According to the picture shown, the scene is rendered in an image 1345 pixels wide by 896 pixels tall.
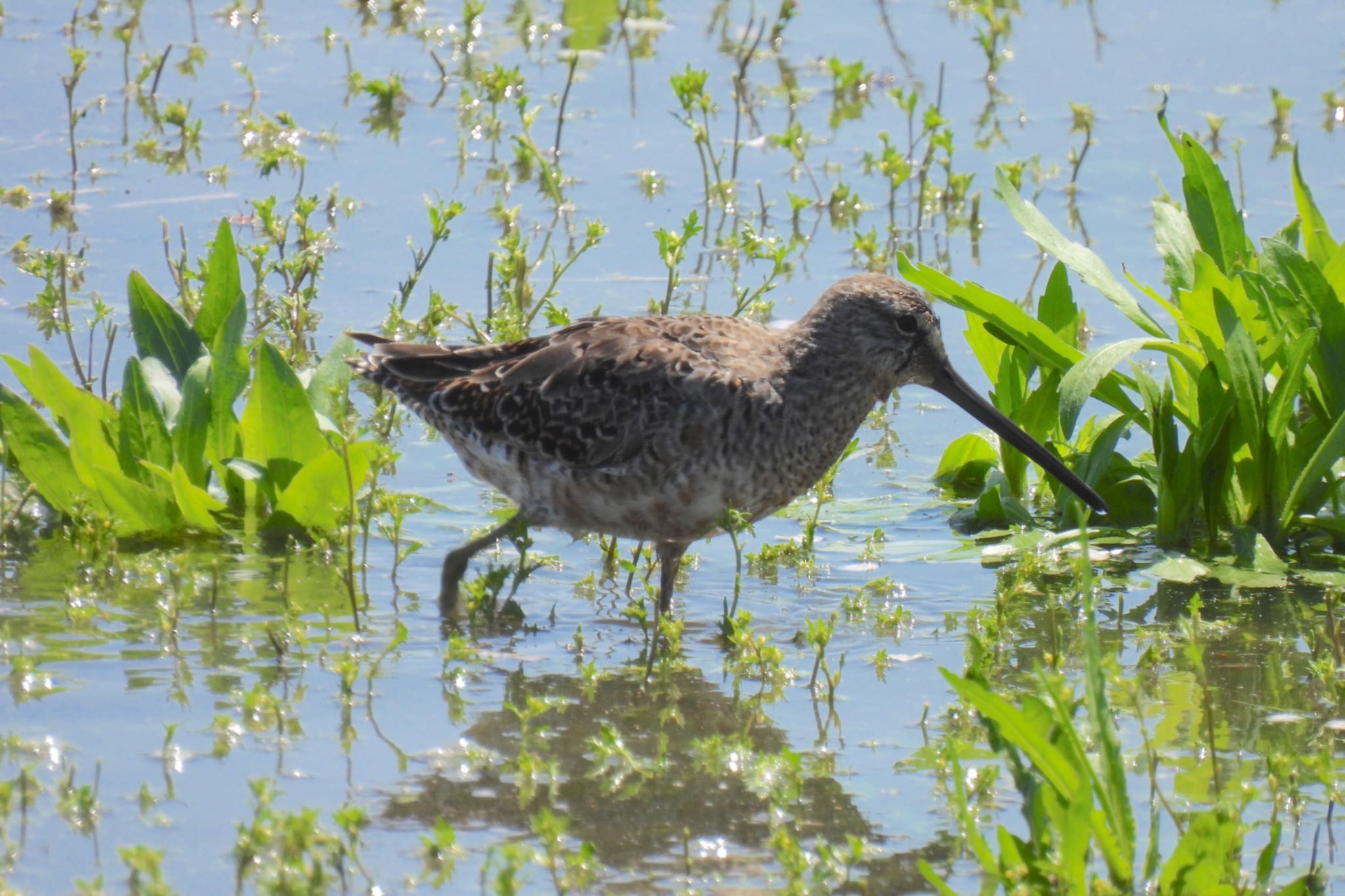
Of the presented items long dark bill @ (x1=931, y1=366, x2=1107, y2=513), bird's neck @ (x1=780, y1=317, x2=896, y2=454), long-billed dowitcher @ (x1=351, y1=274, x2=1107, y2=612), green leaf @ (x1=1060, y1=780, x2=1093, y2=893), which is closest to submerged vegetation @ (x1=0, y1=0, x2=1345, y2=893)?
green leaf @ (x1=1060, y1=780, x2=1093, y2=893)

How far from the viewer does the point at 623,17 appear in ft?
39.0

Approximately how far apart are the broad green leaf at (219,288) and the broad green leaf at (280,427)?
0.43 meters

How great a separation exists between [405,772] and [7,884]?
102 cm

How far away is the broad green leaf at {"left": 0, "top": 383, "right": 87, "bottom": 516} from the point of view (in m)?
→ 5.87

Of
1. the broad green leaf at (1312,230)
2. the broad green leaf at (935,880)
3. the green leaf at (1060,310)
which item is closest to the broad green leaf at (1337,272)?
the broad green leaf at (1312,230)

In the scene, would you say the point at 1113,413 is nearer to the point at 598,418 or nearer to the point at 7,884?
the point at 598,418

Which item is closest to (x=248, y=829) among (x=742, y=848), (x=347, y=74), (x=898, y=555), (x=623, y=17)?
(x=742, y=848)

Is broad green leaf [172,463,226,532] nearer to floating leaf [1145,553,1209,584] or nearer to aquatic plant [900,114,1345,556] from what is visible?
aquatic plant [900,114,1345,556]

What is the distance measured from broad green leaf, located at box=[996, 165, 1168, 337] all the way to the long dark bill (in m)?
0.54

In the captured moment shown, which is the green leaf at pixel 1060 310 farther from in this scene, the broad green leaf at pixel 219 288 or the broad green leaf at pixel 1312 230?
the broad green leaf at pixel 219 288

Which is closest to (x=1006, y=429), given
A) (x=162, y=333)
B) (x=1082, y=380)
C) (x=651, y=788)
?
(x=1082, y=380)

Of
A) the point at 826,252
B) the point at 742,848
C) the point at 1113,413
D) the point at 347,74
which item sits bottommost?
the point at 742,848

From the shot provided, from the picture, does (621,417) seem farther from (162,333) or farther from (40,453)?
(40,453)

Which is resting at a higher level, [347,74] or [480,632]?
[347,74]
